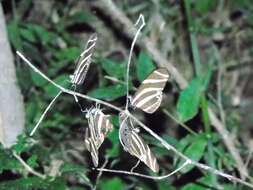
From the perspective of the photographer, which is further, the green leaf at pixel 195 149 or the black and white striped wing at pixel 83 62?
the green leaf at pixel 195 149

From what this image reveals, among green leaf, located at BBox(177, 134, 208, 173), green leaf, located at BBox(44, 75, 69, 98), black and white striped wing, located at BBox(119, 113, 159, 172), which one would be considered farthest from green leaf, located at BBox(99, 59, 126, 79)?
black and white striped wing, located at BBox(119, 113, 159, 172)

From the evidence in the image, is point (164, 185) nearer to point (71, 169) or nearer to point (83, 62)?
point (71, 169)

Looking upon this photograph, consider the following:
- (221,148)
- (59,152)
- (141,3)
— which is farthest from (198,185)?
(141,3)

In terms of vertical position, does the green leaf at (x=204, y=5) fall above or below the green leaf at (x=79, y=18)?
below

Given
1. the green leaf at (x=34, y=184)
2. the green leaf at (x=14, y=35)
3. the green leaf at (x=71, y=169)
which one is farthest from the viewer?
the green leaf at (x=14, y=35)

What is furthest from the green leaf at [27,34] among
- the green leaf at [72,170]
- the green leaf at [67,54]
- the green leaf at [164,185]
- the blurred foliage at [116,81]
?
the green leaf at [164,185]

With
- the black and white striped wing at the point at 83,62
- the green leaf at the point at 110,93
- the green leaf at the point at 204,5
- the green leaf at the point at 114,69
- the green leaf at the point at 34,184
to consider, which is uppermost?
the black and white striped wing at the point at 83,62

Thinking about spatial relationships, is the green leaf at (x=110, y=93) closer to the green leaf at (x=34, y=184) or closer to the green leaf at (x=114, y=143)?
the green leaf at (x=114, y=143)

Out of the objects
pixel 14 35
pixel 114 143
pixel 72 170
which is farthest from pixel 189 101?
pixel 14 35

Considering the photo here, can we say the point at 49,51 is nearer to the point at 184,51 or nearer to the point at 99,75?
the point at 99,75
